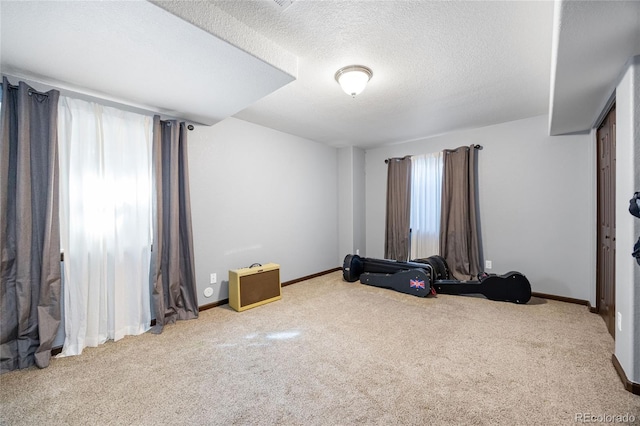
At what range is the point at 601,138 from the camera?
2918 millimetres

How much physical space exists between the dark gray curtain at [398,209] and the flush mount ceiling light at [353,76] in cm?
274

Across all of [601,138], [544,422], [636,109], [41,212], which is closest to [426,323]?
[544,422]

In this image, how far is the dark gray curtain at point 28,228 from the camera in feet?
6.64

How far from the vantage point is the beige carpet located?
1.58 meters

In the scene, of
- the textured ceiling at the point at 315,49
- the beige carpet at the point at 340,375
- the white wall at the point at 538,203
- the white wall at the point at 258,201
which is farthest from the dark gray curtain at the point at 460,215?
the white wall at the point at 258,201

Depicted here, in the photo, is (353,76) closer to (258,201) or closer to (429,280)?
(258,201)

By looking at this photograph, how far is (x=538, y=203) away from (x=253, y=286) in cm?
401

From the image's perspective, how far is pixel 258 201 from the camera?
155 inches

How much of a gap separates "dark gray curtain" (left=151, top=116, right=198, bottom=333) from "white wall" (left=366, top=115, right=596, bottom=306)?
4002 millimetres

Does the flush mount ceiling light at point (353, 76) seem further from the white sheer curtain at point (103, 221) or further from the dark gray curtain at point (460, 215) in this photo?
the dark gray curtain at point (460, 215)

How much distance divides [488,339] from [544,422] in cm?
100

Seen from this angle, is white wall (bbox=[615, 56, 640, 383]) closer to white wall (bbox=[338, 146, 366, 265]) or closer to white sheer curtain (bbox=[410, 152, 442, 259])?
white sheer curtain (bbox=[410, 152, 442, 259])

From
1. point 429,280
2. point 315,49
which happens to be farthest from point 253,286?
point 315,49

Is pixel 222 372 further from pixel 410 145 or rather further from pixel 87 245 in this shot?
pixel 410 145
